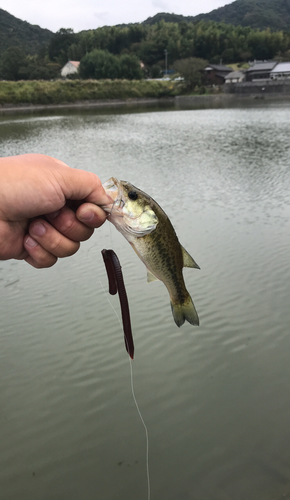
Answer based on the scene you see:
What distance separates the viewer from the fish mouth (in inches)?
77.5

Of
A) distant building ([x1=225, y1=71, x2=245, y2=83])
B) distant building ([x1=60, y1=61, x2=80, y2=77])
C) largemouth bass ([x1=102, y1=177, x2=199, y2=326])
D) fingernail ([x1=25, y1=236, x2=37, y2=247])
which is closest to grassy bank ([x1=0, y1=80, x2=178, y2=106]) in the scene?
distant building ([x1=225, y1=71, x2=245, y2=83])

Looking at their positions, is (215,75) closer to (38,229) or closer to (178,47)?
(178,47)

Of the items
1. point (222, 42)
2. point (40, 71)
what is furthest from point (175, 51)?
point (40, 71)

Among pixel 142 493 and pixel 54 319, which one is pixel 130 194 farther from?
pixel 54 319

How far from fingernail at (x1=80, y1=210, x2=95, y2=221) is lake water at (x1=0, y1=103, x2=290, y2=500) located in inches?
99.6

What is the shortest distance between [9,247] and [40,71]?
86.7 meters

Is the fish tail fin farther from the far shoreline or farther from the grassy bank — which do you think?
the grassy bank

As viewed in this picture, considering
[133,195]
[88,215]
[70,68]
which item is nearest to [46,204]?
[88,215]

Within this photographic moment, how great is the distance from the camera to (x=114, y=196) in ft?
6.68

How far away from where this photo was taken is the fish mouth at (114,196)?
197 cm

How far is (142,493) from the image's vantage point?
3.22 metres

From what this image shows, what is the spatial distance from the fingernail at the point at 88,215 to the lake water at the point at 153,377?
2.53 m

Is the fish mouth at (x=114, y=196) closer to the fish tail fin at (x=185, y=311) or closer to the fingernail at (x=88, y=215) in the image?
the fingernail at (x=88, y=215)

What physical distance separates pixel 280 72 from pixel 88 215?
3704 inches
